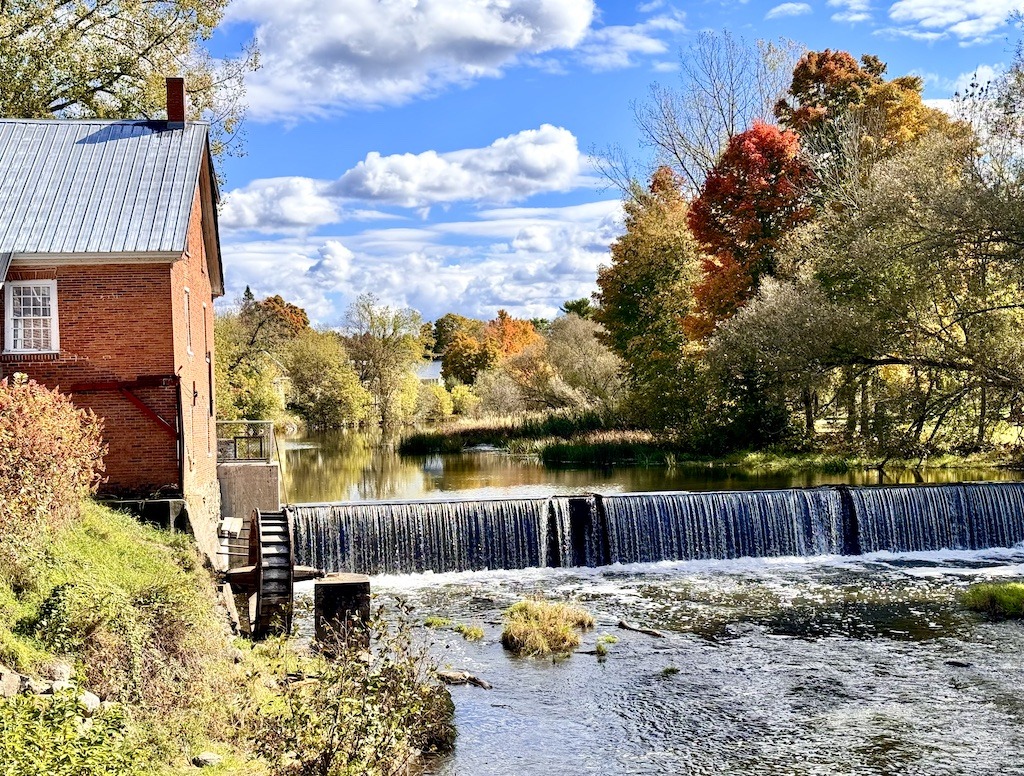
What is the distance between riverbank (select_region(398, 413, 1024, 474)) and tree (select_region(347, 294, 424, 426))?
16.6m

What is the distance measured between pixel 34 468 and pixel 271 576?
4.53 meters

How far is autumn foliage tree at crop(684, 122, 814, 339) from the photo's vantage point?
34.1m

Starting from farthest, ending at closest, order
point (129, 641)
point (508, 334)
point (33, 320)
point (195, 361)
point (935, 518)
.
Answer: point (508, 334) → point (935, 518) → point (195, 361) → point (33, 320) → point (129, 641)

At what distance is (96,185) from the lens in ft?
54.0

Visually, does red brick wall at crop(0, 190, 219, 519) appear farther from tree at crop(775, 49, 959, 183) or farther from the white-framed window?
tree at crop(775, 49, 959, 183)

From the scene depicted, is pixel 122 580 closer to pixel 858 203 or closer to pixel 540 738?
pixel 540 738

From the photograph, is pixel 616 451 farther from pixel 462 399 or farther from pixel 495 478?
pixel 462 399

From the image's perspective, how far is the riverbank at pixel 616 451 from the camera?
29.7 m

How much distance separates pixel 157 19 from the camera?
2566 centimetres

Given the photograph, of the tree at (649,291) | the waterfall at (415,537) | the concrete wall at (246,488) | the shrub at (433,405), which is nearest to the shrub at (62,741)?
the waterfall at (415,537)

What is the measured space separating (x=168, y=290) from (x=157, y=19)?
13270 millimetres

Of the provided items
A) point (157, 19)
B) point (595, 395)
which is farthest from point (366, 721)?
point (595, 395)

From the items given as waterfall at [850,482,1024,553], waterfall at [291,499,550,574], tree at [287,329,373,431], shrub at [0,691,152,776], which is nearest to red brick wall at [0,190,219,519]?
waterfall at [291,499,550,574]

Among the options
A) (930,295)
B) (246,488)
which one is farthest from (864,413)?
(246,488)
